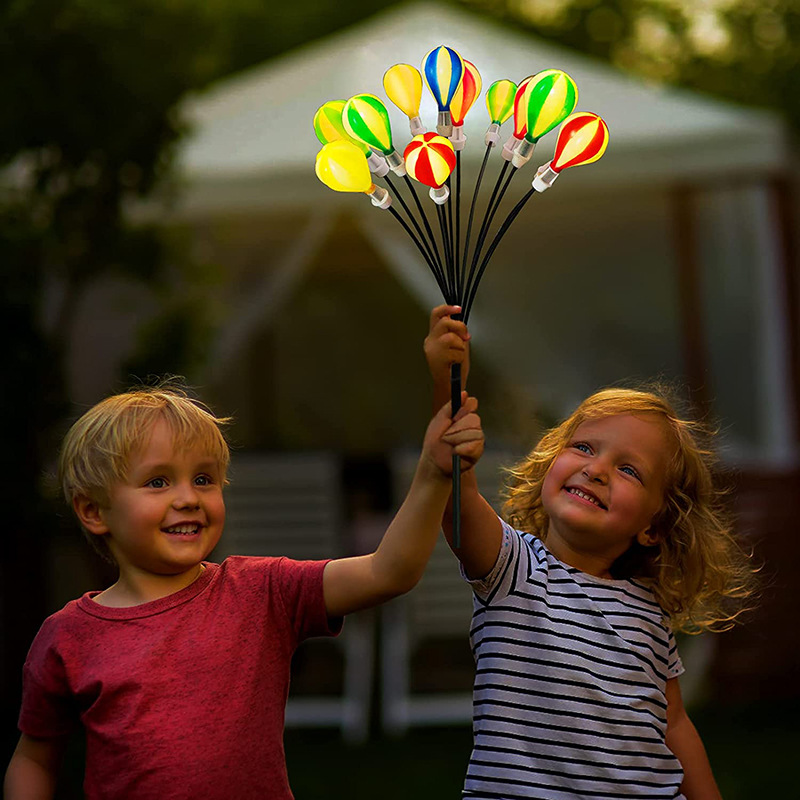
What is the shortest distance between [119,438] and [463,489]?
1.67 feet

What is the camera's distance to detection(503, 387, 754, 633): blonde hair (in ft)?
6.89

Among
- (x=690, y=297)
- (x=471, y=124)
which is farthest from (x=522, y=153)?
(x=690, y=297)

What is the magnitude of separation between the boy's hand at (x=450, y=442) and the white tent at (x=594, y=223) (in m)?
3.19

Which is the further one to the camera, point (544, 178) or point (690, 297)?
point (690, 297)

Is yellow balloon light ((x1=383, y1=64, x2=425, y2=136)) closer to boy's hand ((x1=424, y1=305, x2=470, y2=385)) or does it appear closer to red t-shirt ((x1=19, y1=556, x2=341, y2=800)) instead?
boy's hand ((x1=424, y1=305, x2=470, y2=385))

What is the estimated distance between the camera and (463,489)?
179 centimetres

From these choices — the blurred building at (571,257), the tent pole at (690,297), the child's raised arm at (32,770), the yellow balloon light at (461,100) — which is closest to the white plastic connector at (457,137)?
the yellow balloon light at (461,100)

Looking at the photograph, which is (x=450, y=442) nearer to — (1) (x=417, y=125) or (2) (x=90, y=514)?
(1) (x=417, y=125)

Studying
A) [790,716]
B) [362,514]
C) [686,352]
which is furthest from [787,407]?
[362,514]

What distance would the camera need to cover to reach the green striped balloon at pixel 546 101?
1699mm

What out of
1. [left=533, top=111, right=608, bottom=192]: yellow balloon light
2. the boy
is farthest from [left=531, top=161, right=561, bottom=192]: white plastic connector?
the boy

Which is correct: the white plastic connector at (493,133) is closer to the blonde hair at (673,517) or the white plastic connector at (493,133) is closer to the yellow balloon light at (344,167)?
the yellow balloon light at (344,167)

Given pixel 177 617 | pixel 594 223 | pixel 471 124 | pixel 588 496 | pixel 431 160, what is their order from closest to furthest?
pixel 431 160, pixel 177 617, pixel 588 496, pixel 471 124, pixel 594 223

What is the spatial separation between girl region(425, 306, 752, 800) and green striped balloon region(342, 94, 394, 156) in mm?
250
